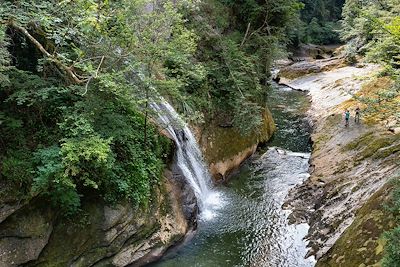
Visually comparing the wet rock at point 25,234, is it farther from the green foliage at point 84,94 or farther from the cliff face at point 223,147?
the cliff face at point 223,147

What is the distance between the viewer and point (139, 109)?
11977 millimetres

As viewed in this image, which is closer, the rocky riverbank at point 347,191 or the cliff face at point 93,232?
the cliff face at point 93,232

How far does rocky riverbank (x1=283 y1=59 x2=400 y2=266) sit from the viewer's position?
1068 cm

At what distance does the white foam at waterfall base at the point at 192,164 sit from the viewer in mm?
13586

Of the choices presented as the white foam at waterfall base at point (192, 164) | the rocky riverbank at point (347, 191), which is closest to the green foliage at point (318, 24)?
the rocky riverbank at point (347, 191)

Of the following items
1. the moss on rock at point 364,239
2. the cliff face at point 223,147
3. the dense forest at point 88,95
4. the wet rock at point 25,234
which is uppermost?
the dense forest at point 88,95

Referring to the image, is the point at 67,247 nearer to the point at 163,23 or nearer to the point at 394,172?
the point at 163,23

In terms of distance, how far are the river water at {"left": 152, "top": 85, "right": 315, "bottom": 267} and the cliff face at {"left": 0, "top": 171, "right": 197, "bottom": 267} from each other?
0.77 metres

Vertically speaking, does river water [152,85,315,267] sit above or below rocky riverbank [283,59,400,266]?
above

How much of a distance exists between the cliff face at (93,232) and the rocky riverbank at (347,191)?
462 cm

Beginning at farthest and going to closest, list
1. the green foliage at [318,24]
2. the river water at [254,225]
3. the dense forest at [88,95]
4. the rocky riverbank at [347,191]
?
the green foliage at [318,24]
the river water at [254,225]
the rocky riverbank at [347,191]
the dense forest at [88,95]

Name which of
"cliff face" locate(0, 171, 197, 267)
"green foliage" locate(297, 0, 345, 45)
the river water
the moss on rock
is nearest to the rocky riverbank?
the moss on rock

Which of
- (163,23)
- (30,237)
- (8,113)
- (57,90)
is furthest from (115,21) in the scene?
(30,237)

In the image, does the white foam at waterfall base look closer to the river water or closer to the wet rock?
the river water
